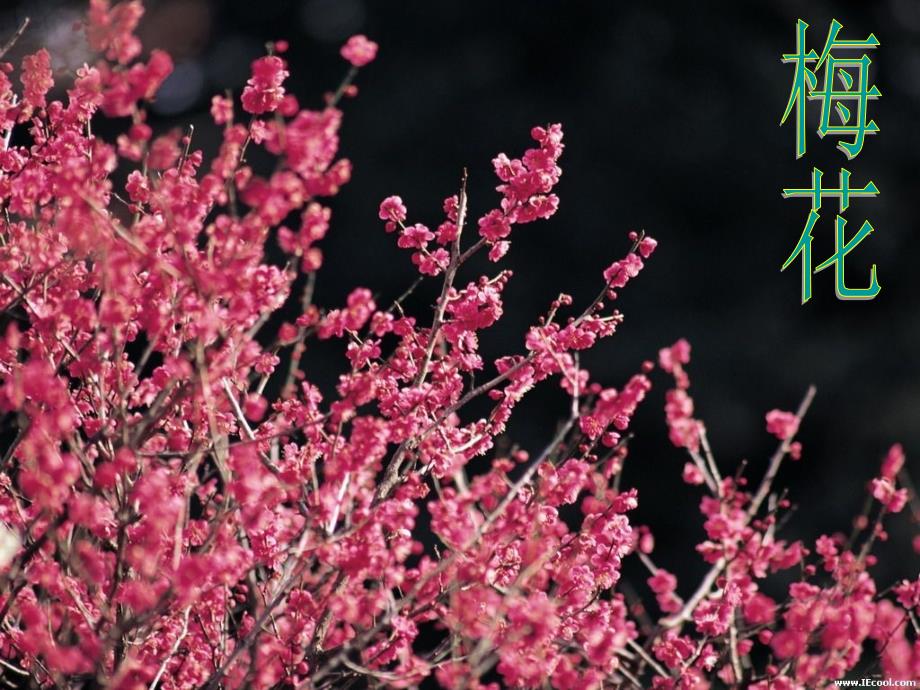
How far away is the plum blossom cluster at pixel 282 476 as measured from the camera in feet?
15.1

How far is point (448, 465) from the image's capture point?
6082mm

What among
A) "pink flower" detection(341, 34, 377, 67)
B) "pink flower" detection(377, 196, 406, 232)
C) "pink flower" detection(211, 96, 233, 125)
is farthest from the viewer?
"pink flower" detection(377, 196, 406, 232)

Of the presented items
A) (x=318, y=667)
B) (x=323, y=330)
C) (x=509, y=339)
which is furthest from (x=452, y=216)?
(x=509, y=339)

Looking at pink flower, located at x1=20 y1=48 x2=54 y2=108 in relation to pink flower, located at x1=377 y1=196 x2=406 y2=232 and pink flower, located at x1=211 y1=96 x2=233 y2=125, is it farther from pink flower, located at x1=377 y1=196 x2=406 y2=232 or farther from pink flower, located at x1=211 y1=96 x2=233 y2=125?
pink flower, located at x1=377 y1=196 x2=406 y2=232

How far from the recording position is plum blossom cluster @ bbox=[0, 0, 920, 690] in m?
4.61

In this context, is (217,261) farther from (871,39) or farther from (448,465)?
(871,39)

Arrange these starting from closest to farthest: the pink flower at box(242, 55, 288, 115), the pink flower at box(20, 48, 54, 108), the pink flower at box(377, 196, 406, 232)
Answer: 1. the pink flower at box(242, 55, 288, 115)
2. the pink flower at box(20, 48, 54, 108)
3. the pink flower at box(377, 196, 406, 232)

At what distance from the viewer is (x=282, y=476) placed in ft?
19.8

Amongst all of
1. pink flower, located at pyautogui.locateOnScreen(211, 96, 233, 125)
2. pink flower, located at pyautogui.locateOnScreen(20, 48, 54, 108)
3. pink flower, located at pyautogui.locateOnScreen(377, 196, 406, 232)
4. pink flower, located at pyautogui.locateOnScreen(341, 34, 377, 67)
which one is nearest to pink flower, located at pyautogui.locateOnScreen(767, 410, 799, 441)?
pink flower, located at pyautogui.locateOnScreen(341, 34, 377, 67)

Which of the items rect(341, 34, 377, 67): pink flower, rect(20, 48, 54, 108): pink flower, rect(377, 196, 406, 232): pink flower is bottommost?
rect(377, 196, 406, 232): pink flower

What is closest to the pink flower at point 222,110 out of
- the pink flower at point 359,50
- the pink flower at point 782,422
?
the pink flower at point 359,50

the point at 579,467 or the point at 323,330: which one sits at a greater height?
the point at 323,330

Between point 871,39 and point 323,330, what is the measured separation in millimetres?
9033

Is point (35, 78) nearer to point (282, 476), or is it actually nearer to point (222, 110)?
point (222, 110)
